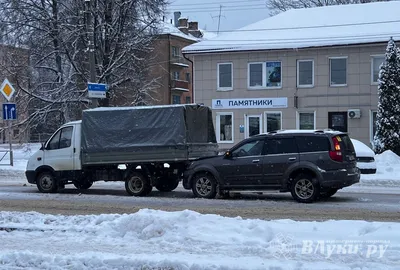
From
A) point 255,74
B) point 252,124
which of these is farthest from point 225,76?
point 252,124

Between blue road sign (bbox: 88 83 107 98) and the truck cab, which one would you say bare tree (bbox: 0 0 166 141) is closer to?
blue road sign (bbox: 88 83 107 98)

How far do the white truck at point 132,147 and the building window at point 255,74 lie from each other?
1466 centimetres

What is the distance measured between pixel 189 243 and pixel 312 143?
6.34 metres

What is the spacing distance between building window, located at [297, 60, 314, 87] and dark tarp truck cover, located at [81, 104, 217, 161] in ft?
48.2

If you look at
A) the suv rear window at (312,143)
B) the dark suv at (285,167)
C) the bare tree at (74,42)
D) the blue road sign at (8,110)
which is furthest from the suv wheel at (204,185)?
the bare tree at (74,42)

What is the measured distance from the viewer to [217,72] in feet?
102

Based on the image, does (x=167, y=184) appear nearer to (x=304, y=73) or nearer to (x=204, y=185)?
(x=204, y=185)

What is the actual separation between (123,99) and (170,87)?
19562 mm

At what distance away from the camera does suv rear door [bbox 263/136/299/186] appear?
13422 mm

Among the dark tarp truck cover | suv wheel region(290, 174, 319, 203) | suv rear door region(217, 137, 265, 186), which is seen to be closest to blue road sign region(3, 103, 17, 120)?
the dark tarp truck cover

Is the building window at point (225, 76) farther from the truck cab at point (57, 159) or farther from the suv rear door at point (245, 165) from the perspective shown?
the suv rear door at point (245, 165)

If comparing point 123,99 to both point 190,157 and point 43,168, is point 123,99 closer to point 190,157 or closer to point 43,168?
point 43,168

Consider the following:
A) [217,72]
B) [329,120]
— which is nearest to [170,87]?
[217,72]

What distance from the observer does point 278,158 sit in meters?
13.6
